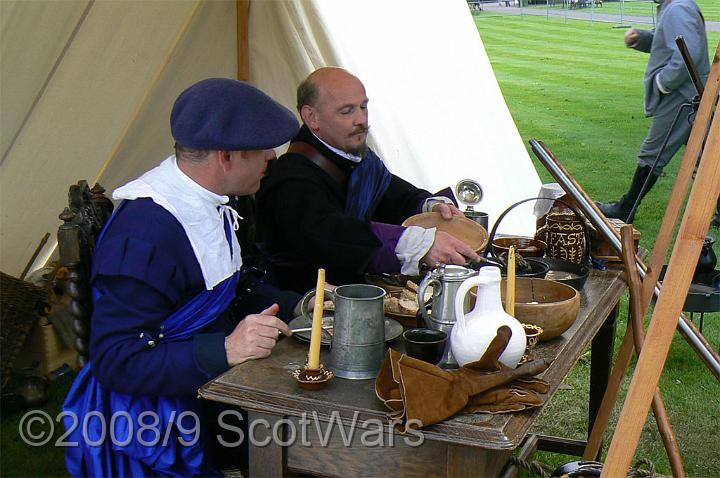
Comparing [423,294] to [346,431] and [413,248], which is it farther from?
[413,248]

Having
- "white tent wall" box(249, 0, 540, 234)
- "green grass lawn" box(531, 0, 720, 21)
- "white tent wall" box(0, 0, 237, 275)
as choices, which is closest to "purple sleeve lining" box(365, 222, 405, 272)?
"white tent wall" box(0, 0, 237, 275)

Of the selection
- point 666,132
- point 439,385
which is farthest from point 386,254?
point 666,132

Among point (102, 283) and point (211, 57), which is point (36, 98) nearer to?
point (211, 57)

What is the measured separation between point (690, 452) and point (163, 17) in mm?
3155

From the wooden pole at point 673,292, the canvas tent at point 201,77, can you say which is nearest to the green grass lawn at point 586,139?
the canvas tent at point 201,77

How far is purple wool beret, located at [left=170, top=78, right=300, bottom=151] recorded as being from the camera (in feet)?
6.61

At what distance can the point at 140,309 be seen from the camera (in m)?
1.92

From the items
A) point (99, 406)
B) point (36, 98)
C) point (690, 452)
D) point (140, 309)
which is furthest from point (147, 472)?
point (690, 452)

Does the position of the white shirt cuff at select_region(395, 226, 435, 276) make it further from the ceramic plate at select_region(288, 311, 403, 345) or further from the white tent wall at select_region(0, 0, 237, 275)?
the white tent wall at select_region(0, 0, 237, 275)

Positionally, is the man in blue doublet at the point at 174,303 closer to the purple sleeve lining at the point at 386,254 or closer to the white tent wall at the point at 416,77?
the purple sleeve lining at the point at 386,254

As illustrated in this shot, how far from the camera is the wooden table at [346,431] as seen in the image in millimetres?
1520

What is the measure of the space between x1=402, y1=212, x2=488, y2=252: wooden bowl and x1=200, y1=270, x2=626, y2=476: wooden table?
2.59 ft

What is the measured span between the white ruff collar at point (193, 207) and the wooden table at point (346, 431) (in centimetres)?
37

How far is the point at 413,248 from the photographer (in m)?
2.48
